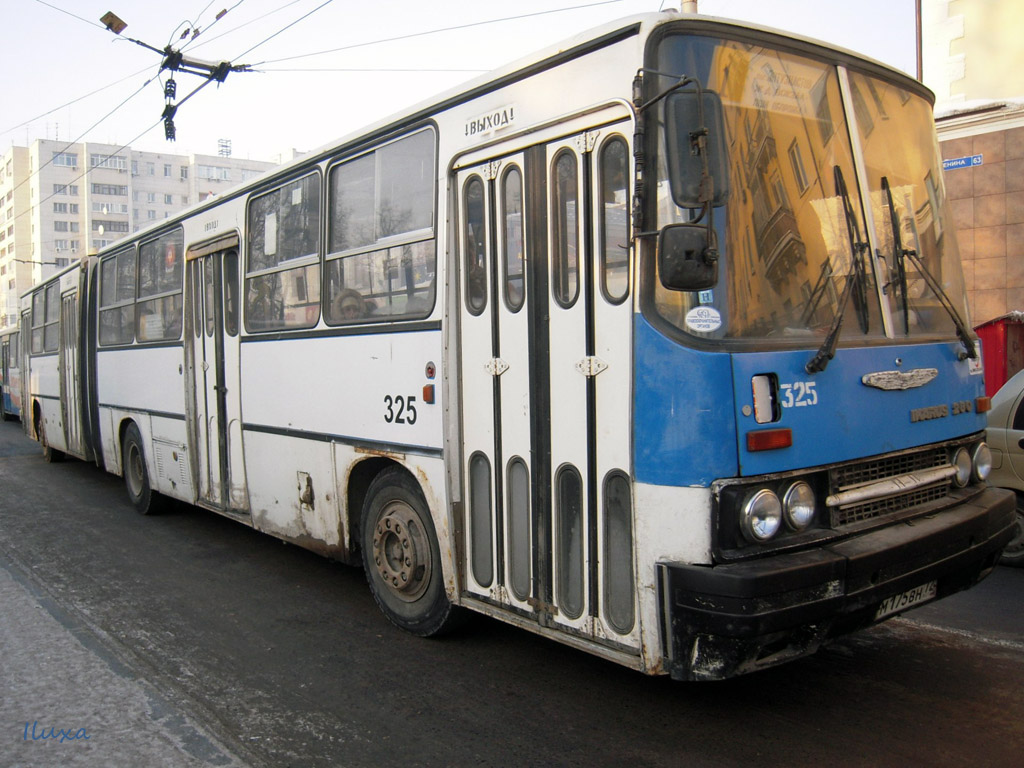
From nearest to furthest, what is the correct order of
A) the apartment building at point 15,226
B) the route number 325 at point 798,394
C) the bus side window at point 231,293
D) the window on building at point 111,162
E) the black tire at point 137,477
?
1. the route number 325 at point 798,394
2. the bus side window at point 231,293
3. the black tire at point 137,477
4. the window on building at point 111,162
5. the apartment building at point 15,226

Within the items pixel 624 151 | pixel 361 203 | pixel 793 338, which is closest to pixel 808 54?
pixel 624 151

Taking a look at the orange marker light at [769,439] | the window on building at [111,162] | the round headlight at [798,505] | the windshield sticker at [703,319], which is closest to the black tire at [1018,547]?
the round headlight at [798,505]

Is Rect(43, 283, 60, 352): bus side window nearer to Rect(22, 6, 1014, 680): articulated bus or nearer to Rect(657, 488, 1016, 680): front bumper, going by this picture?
Rect(22, 6, 1014, 680): articulated bus

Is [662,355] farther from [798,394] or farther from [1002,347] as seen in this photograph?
[1002,347]

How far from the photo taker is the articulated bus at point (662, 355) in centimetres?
349

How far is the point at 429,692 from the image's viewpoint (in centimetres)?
446

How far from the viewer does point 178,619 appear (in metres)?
5.73

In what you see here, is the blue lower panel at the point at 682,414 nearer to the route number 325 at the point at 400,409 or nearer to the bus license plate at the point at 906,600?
the bus license plate at the point at 906,600

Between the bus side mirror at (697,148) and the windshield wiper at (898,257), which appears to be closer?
the bus side mirror at (697,148)

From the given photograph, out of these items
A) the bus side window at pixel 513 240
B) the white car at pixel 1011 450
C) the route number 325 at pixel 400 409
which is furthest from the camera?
the white car at pixel 1011 450

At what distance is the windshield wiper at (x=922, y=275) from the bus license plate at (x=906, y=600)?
3.97 ft

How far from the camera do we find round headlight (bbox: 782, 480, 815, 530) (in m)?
3.61

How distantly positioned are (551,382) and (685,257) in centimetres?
106

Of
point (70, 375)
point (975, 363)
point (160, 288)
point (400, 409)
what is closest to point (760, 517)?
point (975, 363)
